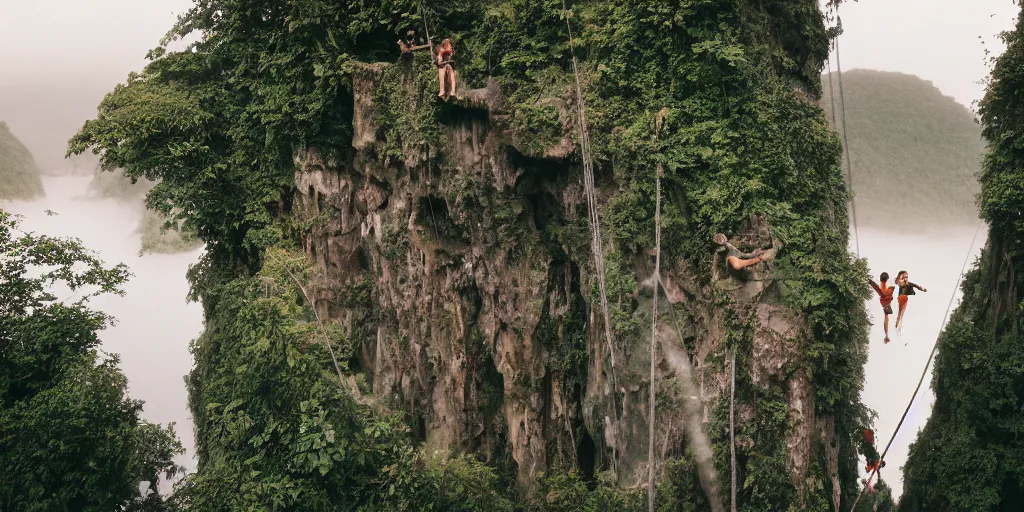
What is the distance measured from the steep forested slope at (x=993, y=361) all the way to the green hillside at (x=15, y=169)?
3490cm

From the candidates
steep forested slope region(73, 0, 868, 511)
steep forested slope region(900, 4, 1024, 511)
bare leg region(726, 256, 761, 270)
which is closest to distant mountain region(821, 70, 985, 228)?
steep forested slope region(900, 4, 1024, 511)

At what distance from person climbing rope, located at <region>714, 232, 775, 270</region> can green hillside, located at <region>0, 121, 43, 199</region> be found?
3219cm

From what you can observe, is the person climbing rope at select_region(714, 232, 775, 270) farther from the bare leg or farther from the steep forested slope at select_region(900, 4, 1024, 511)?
the steep forested slope at select_region(900, 4, 1024, 511)

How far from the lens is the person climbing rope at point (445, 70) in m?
15.8

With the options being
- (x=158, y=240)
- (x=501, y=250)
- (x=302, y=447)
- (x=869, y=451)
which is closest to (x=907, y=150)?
(x=869, y=451)

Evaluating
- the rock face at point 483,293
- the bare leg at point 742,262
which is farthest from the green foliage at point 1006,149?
the rock face at point 483,293

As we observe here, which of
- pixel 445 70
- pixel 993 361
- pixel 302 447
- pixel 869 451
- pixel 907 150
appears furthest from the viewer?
pixel 907 150

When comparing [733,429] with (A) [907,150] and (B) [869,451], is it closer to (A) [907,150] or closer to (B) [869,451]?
(B) [869,451]

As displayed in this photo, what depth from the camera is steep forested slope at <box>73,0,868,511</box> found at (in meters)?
13.0

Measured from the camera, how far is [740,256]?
501 inches

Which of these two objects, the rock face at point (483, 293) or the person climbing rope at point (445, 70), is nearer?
the rock face at point (483, 293)

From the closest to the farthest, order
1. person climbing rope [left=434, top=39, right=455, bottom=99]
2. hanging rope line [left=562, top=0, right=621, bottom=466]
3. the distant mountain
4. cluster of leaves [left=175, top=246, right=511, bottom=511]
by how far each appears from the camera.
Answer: cluster of leaves [left=175, top=246, right=511, bottom=511] < hanging rope line [left=562, top=0, right=621, bottom=466] < person climbing rope [left=434, top=39, right=455, bottom=99] < the distant mountain

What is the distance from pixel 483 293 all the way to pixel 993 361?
954 centimetres

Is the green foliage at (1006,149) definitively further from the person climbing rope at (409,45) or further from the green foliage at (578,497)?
the person climbing rope at (409,45)
